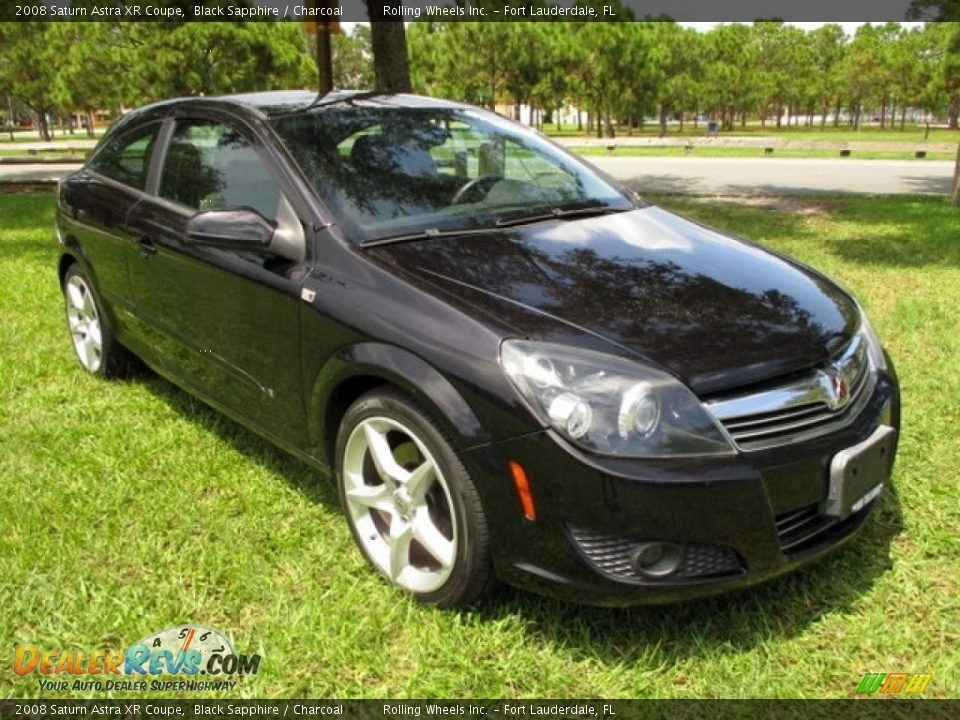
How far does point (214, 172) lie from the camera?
3.44 metres

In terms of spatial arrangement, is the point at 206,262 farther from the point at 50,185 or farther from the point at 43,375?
the point at 50,185

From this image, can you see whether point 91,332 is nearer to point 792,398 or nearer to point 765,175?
point 792,398

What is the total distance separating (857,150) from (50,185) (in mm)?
22660

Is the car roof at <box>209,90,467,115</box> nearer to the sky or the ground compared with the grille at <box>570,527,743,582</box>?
nearer to the sky

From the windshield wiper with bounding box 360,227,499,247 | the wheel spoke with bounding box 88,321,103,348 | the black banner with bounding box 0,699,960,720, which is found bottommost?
the black banner with bounding box 0,699,960,720

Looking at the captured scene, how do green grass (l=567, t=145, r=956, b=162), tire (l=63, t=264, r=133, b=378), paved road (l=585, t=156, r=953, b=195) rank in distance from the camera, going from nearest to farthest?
tire (l=63, t=264, r=133, b=378) → paved road (l=585, t=156, r=953, b=195) → green grass (l=567, t=145, r=956, b=162)

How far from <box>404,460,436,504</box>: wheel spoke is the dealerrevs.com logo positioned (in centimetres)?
64

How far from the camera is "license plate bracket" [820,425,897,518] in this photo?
234cm

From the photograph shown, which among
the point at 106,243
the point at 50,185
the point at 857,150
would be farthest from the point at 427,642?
the point at 857,150

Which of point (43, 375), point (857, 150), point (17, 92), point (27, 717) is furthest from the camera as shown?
point (17, 92)

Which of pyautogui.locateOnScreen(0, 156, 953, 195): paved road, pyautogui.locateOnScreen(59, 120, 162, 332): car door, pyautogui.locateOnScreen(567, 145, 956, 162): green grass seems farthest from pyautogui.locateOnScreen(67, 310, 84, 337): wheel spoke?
pyautogui.locateOnScreen(567, 145, 956, 162): green grass

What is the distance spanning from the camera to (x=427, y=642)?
2.48 m

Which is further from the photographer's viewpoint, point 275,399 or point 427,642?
point 275,399

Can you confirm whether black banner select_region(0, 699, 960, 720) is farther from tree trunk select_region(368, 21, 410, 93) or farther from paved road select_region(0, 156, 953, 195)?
paved road select_region(0, 156, 953, 195)
